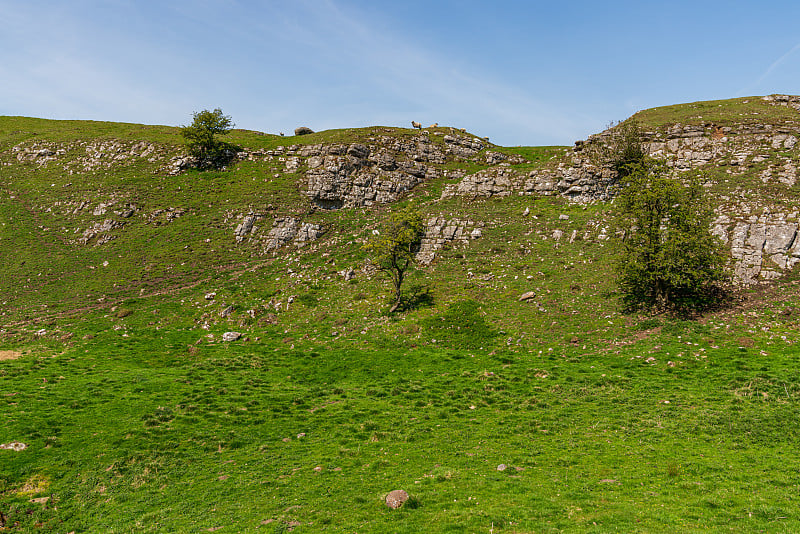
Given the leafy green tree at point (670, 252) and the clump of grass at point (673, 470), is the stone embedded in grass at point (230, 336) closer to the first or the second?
the clump of grass at point (673, 470)

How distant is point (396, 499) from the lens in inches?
647

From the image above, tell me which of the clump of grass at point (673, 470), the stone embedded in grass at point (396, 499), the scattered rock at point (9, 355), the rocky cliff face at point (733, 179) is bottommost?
the scattered rock at point (9, 355)

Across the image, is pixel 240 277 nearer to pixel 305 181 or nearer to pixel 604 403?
pixel 305 181

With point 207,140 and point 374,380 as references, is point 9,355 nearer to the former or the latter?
point 374,380

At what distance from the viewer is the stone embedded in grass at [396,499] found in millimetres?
16178

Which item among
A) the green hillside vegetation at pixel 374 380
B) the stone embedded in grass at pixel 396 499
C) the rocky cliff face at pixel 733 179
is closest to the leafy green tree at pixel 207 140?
the green hillside vegetation at pixel 374 380

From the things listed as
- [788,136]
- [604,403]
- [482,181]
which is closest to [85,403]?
[604,403]

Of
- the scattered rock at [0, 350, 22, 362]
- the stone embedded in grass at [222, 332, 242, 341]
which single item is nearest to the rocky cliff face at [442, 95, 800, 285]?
the stone embedded in grass at [222, 332, 242, 341]

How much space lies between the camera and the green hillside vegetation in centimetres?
1661

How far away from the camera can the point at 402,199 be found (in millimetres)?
69375

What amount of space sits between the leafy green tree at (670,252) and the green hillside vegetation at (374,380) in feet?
9.24

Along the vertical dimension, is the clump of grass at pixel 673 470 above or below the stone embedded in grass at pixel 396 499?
above

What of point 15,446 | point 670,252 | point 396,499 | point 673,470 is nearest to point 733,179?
point 670,252

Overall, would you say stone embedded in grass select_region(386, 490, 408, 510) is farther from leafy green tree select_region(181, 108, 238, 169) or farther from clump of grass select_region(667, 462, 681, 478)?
leafy green tree select_region(181, 108, 238, 169)
